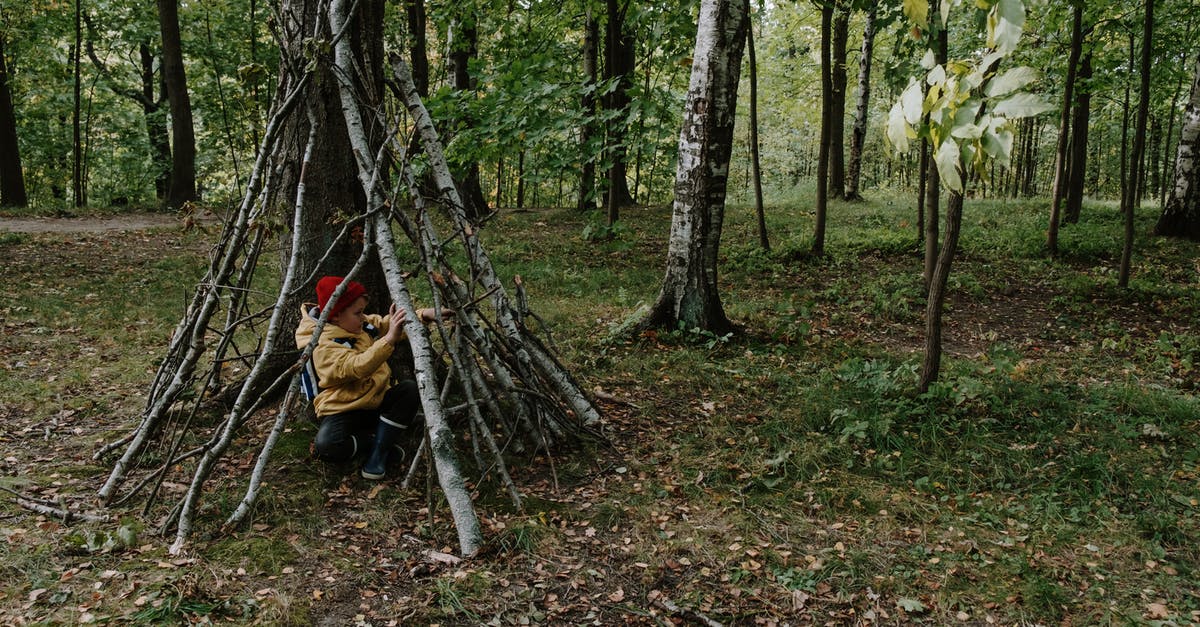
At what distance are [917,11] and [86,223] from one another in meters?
16.6

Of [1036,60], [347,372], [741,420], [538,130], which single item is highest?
[1036,60]

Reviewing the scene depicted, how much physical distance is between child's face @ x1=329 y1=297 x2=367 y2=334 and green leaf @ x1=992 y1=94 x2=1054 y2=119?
148 inches

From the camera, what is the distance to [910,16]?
1550 mm

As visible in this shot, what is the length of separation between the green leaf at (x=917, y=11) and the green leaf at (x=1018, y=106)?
0.84 ft

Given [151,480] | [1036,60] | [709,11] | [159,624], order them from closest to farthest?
[159,624]
[151,480]
[709,11]
[1036,60]

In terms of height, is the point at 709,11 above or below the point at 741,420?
above

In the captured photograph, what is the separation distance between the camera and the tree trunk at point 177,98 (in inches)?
559

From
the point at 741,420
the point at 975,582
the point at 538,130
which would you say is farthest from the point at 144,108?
the point at 975,582

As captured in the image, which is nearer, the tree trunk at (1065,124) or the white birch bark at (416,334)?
the white birch bark at (416,334)

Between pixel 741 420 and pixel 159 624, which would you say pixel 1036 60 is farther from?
pixel 159 624

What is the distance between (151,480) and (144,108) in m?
23.3

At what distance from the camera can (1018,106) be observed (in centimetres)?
138

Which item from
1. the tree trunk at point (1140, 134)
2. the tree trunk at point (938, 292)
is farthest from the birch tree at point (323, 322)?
the tree trunk at point (1140, 134)

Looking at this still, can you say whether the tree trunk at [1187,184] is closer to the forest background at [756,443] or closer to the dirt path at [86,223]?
the forest background at [756,443]
